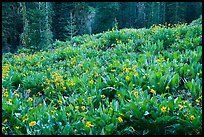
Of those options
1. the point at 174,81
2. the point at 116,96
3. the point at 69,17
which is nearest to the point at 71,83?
the point at 116,96

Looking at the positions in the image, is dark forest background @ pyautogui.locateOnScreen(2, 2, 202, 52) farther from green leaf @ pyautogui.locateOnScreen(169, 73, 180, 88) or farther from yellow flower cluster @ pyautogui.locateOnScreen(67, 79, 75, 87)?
green leaf @ pyautogui.locateOnScreen(169, 73, 180, 88)

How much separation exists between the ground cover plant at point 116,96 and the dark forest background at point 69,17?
1677cm

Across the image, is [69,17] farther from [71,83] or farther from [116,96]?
[116,96]

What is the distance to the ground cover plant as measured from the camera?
4.30 metres

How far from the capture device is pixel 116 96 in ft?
18.1

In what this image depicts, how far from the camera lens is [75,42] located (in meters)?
13.8

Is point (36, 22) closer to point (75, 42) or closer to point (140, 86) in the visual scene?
point (75, 42)

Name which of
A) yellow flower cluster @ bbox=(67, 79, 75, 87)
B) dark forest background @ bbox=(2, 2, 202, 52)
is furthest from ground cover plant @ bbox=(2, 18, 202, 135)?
dark forest background @ bbox=(2, 2, 202, 52)

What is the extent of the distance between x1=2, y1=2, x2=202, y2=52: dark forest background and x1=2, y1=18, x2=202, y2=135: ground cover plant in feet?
55.0

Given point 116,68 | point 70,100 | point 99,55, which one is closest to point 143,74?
point 116,68

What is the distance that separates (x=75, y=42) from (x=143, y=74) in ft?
26.5

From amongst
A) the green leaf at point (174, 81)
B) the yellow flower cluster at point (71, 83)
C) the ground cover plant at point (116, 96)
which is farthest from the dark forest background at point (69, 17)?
the green leaf at point (174, 81)

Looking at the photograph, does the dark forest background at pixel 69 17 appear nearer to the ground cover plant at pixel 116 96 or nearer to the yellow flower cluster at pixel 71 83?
the ground cover plant at pixel 116 96

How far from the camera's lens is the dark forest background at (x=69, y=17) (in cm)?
2836
